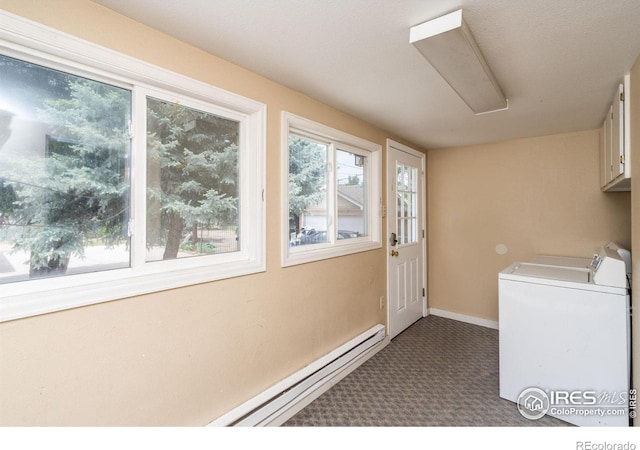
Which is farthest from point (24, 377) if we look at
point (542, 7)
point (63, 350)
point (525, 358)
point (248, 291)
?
point (525, 358)

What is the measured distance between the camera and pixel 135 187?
4.54 feet

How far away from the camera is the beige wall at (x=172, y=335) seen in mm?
1107

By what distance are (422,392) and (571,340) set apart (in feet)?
3.39

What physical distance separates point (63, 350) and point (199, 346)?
0.57m

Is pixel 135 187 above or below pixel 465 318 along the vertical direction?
above

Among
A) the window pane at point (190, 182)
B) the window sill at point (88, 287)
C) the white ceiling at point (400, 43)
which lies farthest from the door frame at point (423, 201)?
the window sill at point (88, 287)

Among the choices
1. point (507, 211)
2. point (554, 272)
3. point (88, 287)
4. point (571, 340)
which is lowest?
point (571, 340)

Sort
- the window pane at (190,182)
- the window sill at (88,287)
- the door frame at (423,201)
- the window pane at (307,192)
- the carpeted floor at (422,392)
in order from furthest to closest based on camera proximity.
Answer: the door frame at (423,201), the window pane at (307,192), the carpeted floor at (422,392), the window pane at (190,182), the window sill at (88,287)

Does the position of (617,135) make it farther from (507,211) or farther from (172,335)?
(172,335)

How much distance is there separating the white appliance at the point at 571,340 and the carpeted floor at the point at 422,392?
0.59 ft

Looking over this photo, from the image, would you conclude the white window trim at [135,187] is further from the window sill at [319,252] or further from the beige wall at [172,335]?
the window sill at [319,252]

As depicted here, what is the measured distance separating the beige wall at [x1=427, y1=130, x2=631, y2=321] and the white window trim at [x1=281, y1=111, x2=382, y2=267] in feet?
4.22

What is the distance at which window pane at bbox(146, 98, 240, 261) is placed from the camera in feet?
4.89

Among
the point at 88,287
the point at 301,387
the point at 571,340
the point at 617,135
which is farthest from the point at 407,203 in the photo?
the point at 88,287
